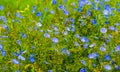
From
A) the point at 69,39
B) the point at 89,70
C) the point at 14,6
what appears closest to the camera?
the point at 89,70

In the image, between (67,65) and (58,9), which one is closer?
(67,65)

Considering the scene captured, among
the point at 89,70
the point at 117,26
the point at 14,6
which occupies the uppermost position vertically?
the point at 14,6

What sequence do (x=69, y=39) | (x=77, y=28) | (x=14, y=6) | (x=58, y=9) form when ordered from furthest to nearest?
(x=14, y=6), (x=58, y=9), (x=77, y=28), (x=69, y=39)

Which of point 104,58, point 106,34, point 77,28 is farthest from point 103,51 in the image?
point 77,28

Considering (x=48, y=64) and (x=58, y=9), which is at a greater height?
(x=58, y=9)

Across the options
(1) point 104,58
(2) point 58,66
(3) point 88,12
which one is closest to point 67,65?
(2) point 58,66

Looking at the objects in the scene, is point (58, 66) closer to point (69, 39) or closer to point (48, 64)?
point (48, 64)
